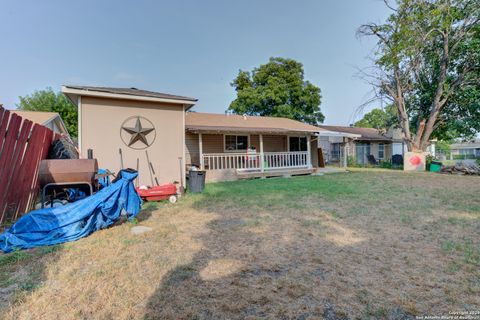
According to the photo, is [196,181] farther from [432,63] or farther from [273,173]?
[432,63]

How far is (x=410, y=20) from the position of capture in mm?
15578

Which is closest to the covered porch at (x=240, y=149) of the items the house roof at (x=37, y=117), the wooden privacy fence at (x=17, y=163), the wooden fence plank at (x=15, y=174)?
the wooden privacy fence at (x=17, y=163)

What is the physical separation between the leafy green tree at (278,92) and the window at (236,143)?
473 inches

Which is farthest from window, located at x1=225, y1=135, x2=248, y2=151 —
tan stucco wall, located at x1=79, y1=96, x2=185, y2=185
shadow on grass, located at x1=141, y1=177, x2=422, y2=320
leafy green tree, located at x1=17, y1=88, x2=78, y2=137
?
leafy green tree, located at x1=17, y1=88, x2=78, y2=137

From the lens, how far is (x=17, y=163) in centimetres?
438

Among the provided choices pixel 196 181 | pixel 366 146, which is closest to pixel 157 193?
pixel 196 181

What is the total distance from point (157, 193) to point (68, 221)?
2872mm

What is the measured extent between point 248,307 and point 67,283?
1.89 metres

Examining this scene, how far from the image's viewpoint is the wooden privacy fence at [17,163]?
12.9 feet

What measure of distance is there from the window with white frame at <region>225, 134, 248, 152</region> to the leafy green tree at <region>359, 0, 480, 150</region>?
1158 centimetres

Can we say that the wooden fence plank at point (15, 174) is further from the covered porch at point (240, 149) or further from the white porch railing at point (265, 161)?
the white porch railing at point (265, 161)

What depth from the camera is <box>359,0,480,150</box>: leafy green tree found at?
15.4 meters

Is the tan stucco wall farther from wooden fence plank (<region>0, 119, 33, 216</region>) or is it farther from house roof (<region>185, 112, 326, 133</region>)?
house roof (<region>185, 112, 326, 133</region>)

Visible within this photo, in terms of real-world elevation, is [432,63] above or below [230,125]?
above
